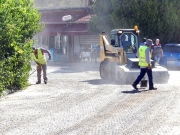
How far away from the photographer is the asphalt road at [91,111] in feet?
34.1

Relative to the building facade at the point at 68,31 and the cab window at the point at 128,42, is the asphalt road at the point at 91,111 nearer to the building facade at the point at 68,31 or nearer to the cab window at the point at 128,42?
the cab window at the point at 128,42

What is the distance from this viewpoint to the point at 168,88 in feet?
57.6

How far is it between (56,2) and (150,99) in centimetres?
3380

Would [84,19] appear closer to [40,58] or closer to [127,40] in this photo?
[127,40]

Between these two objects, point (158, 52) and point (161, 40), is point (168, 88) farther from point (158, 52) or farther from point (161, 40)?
point (161, 40)

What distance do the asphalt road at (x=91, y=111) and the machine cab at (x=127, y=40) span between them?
414 centimetres

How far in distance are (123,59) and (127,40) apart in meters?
1.49

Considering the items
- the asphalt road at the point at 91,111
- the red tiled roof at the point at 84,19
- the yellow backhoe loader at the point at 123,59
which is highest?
the red tiled roof at the point at 84,19

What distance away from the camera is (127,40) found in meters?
22.1

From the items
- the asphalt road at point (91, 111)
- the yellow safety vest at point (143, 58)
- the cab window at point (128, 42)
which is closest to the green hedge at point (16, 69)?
the asphalt road at point (91, 111)

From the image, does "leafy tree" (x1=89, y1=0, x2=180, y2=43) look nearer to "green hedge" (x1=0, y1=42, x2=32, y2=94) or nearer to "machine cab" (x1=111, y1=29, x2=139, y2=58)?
"machine cab" (x1=111, y1=29, x2=139, y2=58)

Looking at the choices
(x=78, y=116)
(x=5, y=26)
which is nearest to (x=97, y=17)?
(x=5, y=26)

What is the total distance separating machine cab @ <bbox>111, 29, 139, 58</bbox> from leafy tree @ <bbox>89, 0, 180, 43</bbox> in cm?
1196

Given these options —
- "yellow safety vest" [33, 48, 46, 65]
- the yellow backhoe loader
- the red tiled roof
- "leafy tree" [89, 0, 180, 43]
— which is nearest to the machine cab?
the yellow backhoe loader
